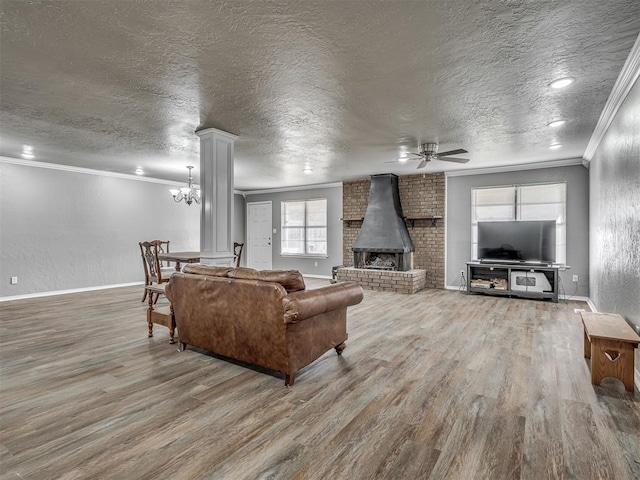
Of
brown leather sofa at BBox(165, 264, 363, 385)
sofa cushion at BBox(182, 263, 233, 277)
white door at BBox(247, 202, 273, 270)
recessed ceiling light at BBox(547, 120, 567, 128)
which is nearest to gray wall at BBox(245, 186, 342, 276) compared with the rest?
white door at BBox(247, 202, 273, 270)

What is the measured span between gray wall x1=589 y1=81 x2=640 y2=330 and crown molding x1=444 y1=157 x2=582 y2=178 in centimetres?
129

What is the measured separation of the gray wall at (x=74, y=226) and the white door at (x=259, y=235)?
234 centimetres

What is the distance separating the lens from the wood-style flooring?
168 centimetres

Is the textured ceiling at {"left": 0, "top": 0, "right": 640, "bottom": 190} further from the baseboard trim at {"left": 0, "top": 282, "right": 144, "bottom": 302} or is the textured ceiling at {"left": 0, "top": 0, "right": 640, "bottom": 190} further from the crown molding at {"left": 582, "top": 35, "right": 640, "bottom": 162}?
the baseboard trim at {"left": 0, "top": 282, "right": 144, "bottom": 302}

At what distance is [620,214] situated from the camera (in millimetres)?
3174

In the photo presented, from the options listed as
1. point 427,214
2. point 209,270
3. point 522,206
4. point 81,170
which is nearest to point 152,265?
point 81,170

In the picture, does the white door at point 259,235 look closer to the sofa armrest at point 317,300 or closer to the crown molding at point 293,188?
the crown molding at point 293,188

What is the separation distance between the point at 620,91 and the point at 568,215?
11.5 ft

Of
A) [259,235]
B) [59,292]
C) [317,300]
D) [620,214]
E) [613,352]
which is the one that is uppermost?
[620,214]

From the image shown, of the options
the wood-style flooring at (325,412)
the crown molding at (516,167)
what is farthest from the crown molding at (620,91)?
the wood-style flooring at (325,412)

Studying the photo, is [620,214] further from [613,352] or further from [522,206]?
[522,206]

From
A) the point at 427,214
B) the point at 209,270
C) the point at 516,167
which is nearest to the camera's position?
the point at 209,270

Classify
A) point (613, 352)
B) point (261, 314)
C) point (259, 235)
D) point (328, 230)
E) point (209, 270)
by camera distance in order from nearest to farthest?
1. point (613, 352)
2. point (261, 314)
3. point (209, 270)
4. point (328, 230)
5. point (259, 235)

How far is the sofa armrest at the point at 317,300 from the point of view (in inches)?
97.6
